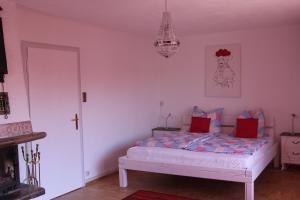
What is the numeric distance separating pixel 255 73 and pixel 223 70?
1.87 feet

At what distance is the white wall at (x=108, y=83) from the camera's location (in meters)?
4.48

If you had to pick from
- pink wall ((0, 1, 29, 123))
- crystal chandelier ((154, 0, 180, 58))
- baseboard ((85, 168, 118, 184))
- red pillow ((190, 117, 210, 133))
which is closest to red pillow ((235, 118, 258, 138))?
red pillow ((190, 117, 210, 133))

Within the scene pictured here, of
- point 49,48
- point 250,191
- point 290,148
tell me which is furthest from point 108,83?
point 290,148

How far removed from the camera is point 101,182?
16.7 ft

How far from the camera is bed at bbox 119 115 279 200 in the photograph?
398cm

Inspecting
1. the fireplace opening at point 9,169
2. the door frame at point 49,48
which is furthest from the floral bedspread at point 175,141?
the fireplace opening at point 9,169

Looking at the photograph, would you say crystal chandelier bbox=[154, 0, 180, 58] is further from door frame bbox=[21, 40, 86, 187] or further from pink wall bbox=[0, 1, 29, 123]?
door frame bbox=[21, 40, 86, 187]

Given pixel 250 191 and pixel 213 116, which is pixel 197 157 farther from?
pixel 213 116

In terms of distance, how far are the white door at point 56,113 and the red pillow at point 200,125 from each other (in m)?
2.11

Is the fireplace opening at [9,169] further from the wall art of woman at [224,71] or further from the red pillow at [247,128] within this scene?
the wall art of woman at [224,71]

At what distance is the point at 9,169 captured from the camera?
3.49m

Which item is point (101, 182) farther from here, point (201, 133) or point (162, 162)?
point (201, 133)

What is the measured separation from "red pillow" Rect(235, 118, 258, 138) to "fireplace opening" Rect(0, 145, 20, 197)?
350cm

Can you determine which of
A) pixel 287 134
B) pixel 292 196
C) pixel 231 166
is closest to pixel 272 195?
pixel 292 196
